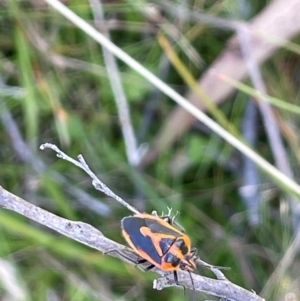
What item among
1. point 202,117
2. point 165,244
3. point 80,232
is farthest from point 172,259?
point 202,117

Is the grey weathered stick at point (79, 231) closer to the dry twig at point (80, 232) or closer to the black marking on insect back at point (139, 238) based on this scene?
the dry twig at point (80, 232)

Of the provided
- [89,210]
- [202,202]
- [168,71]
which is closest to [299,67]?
[168,71]

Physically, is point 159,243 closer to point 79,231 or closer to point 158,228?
point 158,228

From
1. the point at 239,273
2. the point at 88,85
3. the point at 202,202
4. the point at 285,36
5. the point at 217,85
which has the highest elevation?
the point at 285,36

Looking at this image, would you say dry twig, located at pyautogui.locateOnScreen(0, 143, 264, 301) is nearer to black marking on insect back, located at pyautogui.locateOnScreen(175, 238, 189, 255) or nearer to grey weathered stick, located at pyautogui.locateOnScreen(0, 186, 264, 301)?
grey weathered stick, located at pyautogui.locateOnScreen(0, 186, 264, 301)

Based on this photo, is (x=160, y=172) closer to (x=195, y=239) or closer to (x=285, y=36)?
(x=195, y=239)

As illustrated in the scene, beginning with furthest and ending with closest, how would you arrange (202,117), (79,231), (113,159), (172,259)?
(113,159), (202,117), (172,259), (79,231)

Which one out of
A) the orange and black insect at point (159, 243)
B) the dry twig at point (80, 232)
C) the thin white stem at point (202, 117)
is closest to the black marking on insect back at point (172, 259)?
the orange and black insect at point (159, 243)

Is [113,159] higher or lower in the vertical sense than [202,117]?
lower
